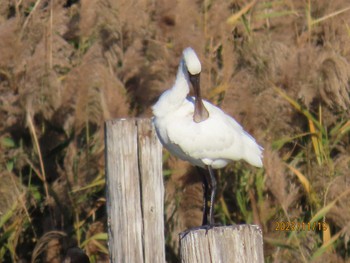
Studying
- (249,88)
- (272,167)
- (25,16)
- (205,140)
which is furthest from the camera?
(25,16)

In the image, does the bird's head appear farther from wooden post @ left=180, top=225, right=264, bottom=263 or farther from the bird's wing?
wooden post @ left=180, top=225, right=264, bottom=263

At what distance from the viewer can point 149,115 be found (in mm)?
4934

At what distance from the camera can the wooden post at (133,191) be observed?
3379 mm

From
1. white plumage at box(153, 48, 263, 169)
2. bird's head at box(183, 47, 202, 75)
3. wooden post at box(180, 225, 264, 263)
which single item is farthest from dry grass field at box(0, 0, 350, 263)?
wooden post at box(180, 225, 264, 263)

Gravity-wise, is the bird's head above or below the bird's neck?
above

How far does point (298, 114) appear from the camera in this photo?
17.1 ft

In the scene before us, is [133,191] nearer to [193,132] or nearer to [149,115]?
[193,132]

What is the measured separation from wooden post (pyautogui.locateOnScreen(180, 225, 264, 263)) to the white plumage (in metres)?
0.84

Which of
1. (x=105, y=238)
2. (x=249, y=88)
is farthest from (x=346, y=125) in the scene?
(x=105, y=238)

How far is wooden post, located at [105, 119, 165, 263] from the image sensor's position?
3.38 metres

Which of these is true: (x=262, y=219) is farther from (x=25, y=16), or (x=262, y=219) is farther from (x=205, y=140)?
(x=25, y=16)

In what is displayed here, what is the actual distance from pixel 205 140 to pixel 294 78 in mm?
1475
